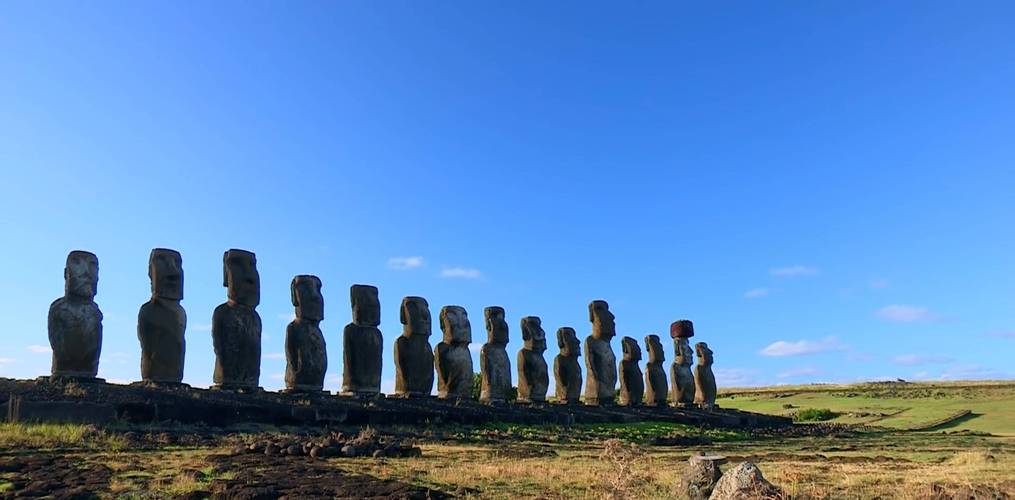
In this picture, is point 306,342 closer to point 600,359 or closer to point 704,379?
point 600,359

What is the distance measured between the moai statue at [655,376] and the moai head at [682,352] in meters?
0.95

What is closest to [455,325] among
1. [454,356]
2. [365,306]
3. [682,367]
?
[454,356]

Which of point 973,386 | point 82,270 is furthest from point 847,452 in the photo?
point 973,386

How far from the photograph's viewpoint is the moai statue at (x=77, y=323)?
17.3m

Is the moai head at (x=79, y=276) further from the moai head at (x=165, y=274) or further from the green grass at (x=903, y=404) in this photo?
the green grass at (x=903, y=404)

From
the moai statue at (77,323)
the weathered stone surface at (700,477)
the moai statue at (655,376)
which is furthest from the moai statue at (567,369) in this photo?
the weathered stone surface at (700,477)

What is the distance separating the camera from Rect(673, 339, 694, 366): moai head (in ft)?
114

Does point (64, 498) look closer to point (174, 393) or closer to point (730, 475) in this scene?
point (730, 475)

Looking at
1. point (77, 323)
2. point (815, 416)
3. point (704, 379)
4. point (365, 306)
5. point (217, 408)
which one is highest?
point (365, 306)

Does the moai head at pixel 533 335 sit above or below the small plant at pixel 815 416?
above

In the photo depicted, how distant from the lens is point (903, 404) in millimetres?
39156

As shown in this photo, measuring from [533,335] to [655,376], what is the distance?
23.3 ft

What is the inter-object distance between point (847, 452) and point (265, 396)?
11477 millimetres

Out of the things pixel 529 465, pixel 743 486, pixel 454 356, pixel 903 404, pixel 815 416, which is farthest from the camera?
pixel 903 404
